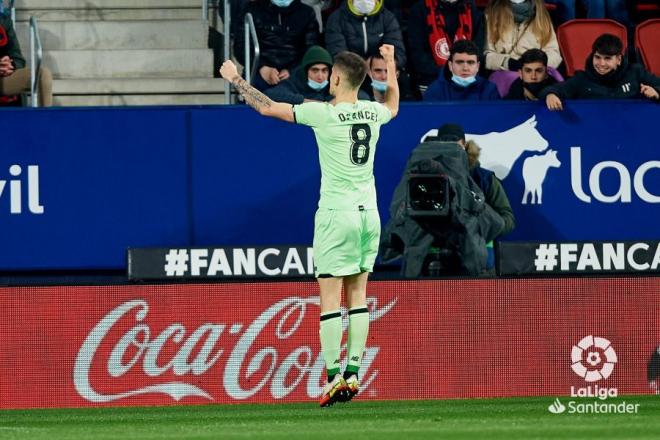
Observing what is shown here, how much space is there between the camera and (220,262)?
1239 centimetres

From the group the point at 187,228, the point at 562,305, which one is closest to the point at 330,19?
the point at 187,228

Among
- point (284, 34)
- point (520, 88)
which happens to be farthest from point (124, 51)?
point (520, 88)

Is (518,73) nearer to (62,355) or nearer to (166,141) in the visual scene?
(166,141)

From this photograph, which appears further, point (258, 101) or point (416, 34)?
point (416, 34)

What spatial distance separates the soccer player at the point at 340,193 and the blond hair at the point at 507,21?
560 centimetres

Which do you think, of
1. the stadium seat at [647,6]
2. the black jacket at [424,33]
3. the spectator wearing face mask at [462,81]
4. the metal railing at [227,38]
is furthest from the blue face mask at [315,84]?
the stadium seat at [647,6]

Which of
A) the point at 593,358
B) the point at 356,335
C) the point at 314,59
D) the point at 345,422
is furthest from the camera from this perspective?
the point at 314,59

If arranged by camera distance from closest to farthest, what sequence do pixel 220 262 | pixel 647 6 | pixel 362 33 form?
pixel 220 262
pixel 362 33
pixel 647 6

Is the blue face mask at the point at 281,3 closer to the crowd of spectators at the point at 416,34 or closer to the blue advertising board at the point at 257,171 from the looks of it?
the crowd of spectators at the point at 416,34

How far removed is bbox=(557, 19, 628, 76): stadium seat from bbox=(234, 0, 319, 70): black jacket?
94.4 inches

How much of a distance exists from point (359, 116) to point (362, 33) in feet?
18.0

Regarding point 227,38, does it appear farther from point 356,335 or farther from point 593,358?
point 356,335

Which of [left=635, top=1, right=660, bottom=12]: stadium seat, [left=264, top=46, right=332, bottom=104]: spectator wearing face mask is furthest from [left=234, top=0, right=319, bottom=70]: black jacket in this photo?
[left=635, top=1, right=660, bottom=12]: stadium seat

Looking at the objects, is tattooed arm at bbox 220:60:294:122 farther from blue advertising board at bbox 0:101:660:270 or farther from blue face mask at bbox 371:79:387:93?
blue face mask at bbox 371:79:387:93
